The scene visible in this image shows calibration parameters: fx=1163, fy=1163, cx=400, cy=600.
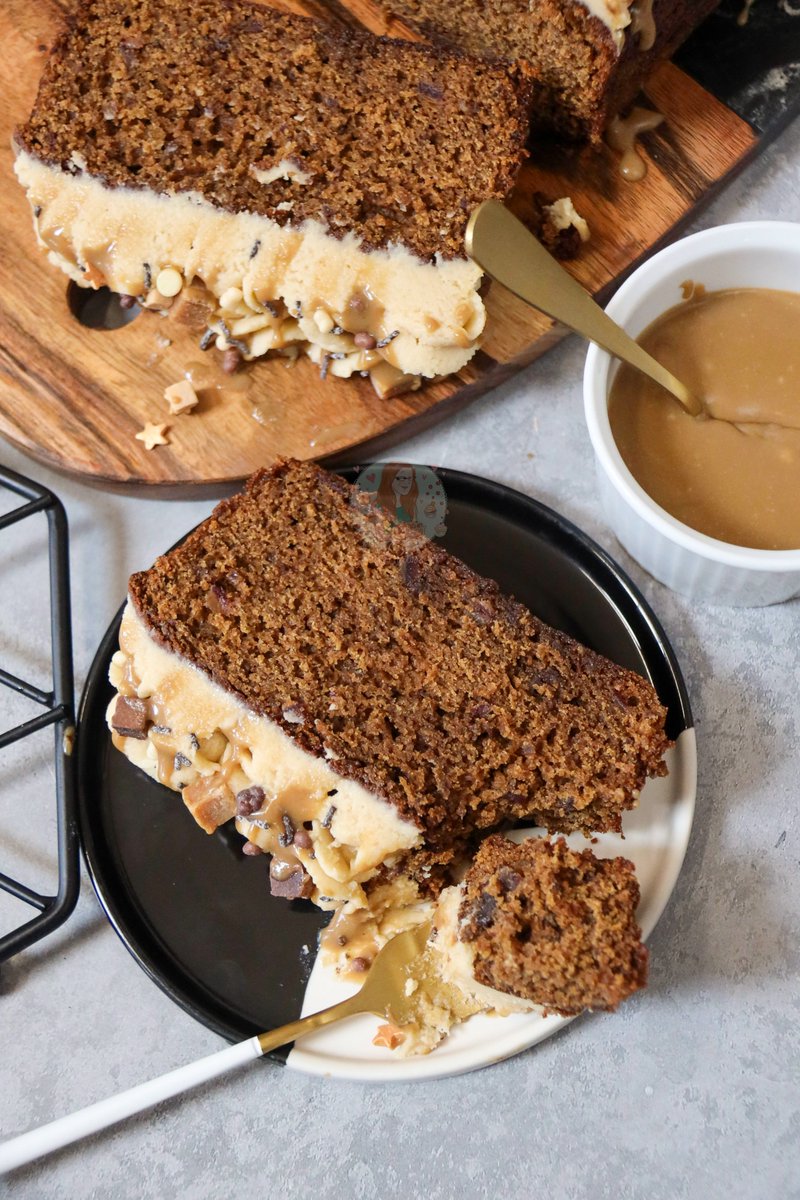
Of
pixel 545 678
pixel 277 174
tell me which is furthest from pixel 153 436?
pixel 545 678

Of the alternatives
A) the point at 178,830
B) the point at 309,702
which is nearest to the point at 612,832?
the point at 309,702

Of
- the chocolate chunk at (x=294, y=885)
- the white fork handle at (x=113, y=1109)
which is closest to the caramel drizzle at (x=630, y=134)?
the chocolate chunk at (x=294, y=885)

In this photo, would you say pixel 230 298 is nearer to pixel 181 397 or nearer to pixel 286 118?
pixel 181 397

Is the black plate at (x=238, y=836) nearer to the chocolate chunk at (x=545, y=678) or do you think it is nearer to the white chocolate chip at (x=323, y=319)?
the chocolate chunk at (x=545, y=678)

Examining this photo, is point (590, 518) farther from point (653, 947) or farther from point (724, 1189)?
point (724, 1189)

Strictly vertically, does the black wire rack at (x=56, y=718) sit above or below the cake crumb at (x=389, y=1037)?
below

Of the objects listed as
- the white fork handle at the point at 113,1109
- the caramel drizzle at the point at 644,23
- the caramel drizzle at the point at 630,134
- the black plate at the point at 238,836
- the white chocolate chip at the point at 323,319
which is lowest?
the white fork handle at the point at 113,1109

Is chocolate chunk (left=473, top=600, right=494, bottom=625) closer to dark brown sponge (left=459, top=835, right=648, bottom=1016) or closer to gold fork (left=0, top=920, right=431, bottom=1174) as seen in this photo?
dark brown sponge (left=459, top=835, right=648, bottom=1016)
